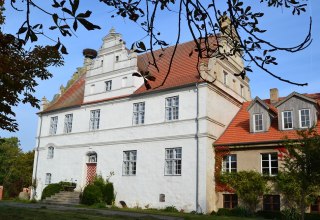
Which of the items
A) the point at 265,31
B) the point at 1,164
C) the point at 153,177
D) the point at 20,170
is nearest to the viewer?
the point at 265,31

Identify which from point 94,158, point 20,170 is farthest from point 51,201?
point 20,170

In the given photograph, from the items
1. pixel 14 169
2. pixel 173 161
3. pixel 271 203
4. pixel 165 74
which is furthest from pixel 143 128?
pixel 14 169

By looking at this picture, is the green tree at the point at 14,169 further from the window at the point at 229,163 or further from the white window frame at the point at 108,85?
the window at the point at 229,163

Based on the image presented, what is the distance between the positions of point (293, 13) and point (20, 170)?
139ft

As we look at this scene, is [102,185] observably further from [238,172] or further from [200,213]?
[238,172]

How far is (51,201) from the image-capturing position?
87.0 ft

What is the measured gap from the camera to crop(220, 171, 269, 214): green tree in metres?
20.8

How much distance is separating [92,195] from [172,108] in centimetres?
749

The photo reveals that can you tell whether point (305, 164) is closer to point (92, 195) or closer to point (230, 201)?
point (230, 201)

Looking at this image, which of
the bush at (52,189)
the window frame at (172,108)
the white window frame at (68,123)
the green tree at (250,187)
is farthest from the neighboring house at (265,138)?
the white window frame at (68,123)

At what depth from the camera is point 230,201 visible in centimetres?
2216

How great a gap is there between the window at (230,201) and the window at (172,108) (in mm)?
5717

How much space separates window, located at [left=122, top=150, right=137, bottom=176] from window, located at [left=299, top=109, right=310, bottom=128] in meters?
10.7

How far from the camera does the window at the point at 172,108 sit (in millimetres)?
24047
